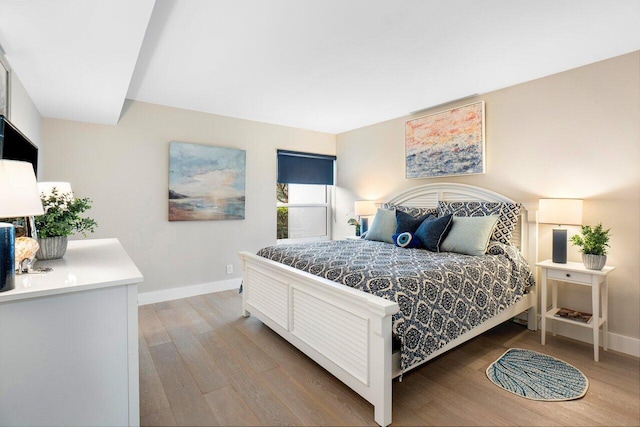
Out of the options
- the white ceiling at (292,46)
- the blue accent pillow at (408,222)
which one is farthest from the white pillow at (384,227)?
the white ceiling at (292,46)

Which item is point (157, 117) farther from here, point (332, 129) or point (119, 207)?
point (332, 129)

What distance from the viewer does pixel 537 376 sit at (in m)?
2.16

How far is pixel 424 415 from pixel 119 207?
138 inches

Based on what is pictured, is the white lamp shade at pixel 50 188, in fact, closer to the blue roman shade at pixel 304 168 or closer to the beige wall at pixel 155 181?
the beige wall at pixel 155 181

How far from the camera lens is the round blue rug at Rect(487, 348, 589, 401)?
1.97 metres

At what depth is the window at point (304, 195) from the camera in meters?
4.79

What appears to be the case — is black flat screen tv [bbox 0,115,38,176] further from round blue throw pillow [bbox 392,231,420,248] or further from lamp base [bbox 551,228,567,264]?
lamp base [bbox 551,228,567,264]

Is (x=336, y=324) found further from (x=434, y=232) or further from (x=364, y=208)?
(x=364, y=208)

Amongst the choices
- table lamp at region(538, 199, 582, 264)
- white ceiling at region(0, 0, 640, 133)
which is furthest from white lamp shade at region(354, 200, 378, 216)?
table lamp at region(538, 199, 582, 264)

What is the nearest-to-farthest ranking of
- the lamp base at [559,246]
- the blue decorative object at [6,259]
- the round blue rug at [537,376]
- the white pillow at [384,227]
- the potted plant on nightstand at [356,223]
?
the blue decorative object at [6,259]
the round blue rug at [537,376]
the lamp base at [559,246]
the white pillow at [384,227]
the potted plant on nightstand at [356,223]

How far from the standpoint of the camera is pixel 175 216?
3.80 metres

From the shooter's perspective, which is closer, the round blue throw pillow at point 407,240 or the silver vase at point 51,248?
the silver vase at point 51,248

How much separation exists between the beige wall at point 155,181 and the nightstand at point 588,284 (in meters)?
3.29

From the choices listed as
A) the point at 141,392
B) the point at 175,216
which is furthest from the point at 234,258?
the point at 141,392
